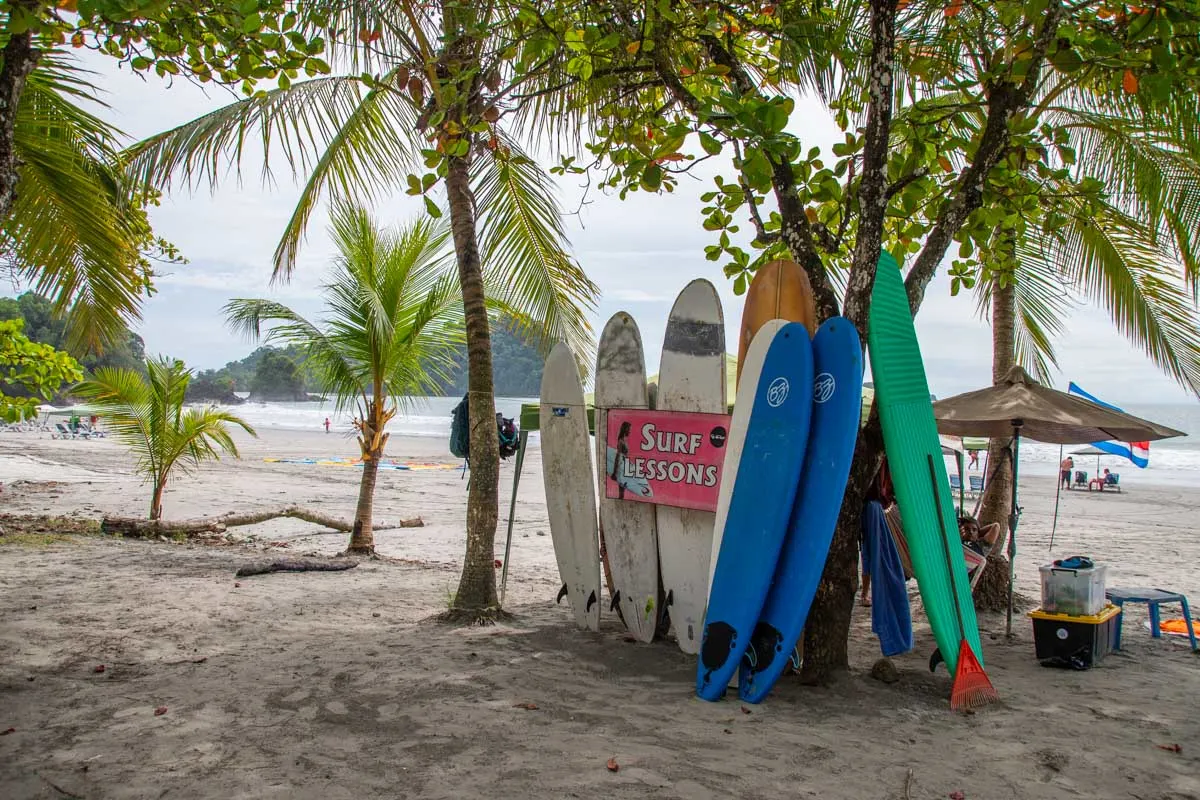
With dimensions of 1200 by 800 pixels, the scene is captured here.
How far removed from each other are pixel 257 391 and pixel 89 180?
284 feet

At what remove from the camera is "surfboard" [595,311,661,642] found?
4469 mm

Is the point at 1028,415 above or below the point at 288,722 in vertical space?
above

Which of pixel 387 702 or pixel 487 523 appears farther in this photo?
pixel 487 523

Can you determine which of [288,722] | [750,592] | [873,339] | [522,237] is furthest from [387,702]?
[522,237]

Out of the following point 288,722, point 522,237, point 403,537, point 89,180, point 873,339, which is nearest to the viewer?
point 288,722

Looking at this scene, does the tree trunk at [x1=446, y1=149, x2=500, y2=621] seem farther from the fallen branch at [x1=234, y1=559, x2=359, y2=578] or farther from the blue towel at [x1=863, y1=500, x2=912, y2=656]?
the blue towel at [x1=863, y1=500, x2=912, y2=656]

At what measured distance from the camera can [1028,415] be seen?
493 cm

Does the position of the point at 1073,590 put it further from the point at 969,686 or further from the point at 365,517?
the point at 365,517

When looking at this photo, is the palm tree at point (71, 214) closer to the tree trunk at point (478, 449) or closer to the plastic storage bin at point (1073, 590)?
the tree trunk at point (478, 449)

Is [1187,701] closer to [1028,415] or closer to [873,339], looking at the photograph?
[1028,415]

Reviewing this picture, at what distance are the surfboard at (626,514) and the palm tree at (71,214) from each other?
9.73 ft

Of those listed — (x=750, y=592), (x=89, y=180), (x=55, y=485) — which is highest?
(x=89, y=180)

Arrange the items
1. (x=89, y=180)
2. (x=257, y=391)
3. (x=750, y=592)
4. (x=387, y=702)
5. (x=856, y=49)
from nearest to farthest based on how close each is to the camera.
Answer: (x=387, y=702), (x=750, y=592), (x=89, y=180), (x=856, y=49), (x=257, y=391)

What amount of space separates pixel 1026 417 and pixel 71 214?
231 inches
